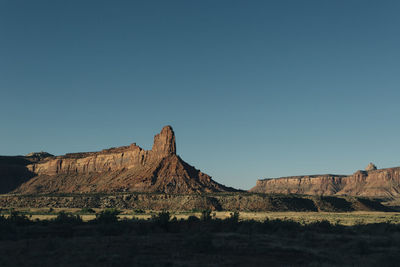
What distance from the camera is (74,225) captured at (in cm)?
3622

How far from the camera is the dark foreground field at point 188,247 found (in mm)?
20141

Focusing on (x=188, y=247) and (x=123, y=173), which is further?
(x=123, y=173)

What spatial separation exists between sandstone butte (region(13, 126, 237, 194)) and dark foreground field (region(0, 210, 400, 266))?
77.1 metres

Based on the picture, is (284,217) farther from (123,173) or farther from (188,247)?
(123,173)

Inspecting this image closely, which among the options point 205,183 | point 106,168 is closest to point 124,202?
point 205,183

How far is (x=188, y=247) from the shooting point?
24.7m

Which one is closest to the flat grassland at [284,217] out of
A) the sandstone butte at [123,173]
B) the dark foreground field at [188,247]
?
the dark foreground field at [188,247]

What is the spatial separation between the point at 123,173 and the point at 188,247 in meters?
115

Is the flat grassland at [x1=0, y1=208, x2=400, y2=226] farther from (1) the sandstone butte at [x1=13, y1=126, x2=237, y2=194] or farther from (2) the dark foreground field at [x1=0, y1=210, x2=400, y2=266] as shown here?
(1) the sandstone butte at [x1=13, y1=126, x2=237, y2=194]

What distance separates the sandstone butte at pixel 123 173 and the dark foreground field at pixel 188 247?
7711cm

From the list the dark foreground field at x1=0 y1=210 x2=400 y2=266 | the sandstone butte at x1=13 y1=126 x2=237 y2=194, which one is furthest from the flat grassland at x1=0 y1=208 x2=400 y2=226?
the sandstone butte at x1=13 y1=126 x2=237 y2=194

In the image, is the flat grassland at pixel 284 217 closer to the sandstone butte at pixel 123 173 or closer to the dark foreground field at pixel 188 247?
the dark foreground field at pixel 188 247

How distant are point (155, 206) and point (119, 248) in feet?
226

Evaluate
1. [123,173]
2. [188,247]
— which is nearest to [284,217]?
[188,247]
